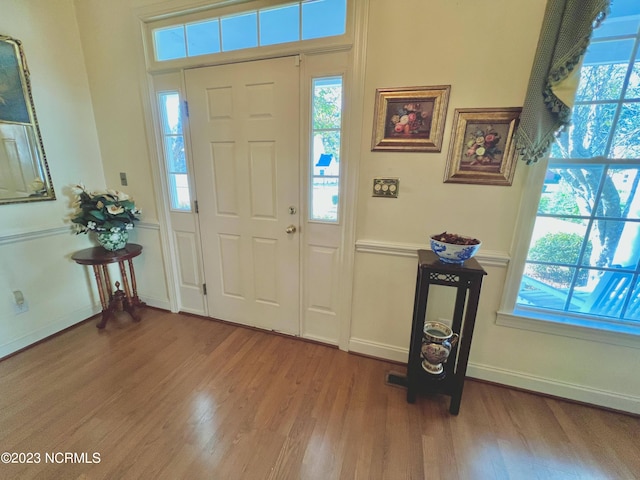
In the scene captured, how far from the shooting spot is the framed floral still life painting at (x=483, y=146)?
1.36m

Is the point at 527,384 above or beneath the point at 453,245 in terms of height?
beneath

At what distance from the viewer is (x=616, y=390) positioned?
147cm

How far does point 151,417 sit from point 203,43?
2.36m

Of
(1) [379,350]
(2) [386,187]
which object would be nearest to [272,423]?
(1) [379,350]

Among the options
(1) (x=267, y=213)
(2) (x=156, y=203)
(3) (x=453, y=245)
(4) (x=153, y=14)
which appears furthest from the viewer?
(2) (x=156, y=203)

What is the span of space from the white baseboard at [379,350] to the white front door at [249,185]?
1.59 feet

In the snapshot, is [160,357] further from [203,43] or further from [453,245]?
[203,43]

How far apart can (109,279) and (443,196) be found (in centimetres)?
274

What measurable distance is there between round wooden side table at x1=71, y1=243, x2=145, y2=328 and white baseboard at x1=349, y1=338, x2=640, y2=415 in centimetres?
211

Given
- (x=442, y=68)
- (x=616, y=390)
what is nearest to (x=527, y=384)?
(x=616, y=390)

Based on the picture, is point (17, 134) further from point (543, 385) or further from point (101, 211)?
point (543, 385)

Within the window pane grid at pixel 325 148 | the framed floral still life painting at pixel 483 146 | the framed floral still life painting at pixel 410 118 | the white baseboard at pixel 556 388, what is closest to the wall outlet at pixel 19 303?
the window pane grid at pixel 325 148

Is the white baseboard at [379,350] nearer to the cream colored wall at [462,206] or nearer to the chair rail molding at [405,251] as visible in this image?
the cream colored wall at [462,206]

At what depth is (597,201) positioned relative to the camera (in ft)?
4.48
